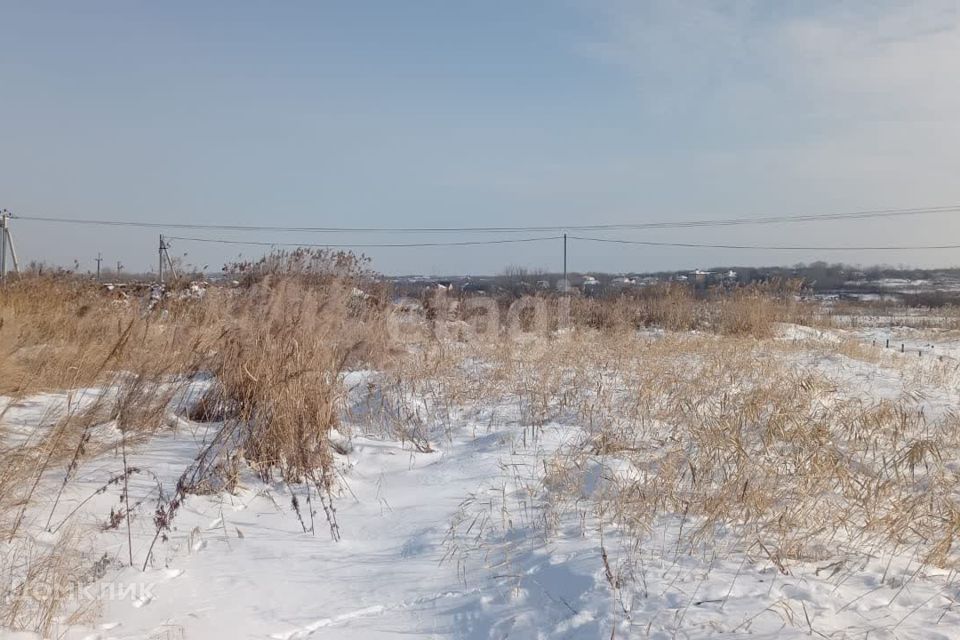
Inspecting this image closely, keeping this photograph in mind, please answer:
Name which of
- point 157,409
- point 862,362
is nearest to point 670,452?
point 157,409

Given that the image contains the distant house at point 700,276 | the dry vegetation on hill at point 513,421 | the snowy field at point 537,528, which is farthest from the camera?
the distant house at point 700,276

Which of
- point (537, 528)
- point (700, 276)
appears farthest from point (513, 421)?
point (700, 276)

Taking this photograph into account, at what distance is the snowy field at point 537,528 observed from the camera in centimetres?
216

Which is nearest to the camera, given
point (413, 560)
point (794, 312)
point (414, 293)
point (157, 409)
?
point (413, 560)

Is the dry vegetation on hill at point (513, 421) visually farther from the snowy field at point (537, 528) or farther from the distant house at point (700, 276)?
the distant house at point (700, 276)

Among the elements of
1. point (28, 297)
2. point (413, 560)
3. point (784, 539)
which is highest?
point (28, 297)

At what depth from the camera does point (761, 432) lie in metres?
3.99

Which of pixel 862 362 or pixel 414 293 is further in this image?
pixel 414 293

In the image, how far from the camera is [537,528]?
286 cm

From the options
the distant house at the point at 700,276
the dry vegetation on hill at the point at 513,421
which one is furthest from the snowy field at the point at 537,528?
the distant house at the point at 700,276

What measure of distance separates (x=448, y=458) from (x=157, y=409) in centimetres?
191

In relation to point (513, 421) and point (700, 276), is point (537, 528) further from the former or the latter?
point (700, 276)

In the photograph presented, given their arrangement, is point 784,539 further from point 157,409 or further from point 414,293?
point 414,293

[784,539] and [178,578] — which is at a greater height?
[784,539]
